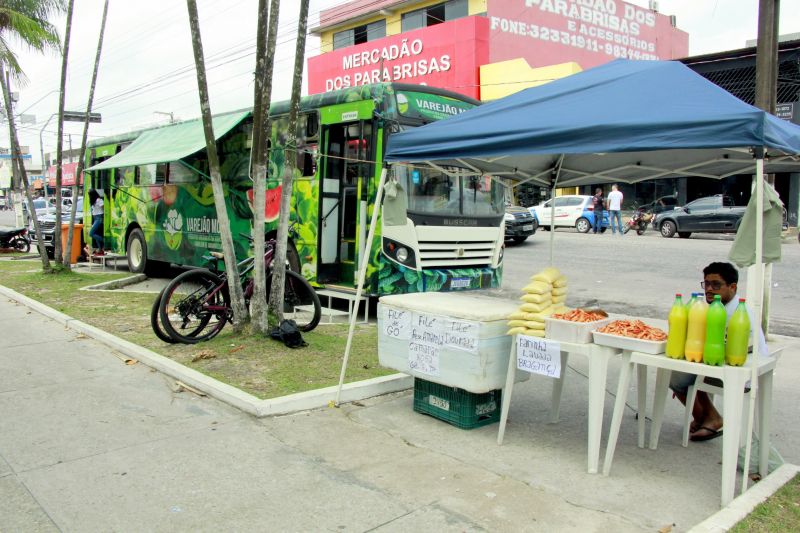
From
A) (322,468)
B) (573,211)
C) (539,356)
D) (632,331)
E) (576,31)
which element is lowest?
(322,468)

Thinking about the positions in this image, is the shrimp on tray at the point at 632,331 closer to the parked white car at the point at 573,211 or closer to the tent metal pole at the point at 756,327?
the tent metal pole at the point at 756,327

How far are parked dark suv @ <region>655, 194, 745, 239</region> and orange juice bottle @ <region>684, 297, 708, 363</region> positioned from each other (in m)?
19.4

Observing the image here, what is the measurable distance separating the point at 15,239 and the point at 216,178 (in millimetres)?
17787

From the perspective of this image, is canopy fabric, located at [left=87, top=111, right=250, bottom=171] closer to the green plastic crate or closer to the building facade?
the green plastic crate

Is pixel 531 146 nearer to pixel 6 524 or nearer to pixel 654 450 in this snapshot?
pixel 654 450

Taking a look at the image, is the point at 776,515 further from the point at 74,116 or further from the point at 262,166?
the point at 74,116

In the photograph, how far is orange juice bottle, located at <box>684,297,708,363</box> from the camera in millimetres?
4004

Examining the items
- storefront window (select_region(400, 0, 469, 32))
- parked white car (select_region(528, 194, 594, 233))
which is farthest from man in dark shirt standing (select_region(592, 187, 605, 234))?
storefront window (select_region(400, 0, 469, 32))

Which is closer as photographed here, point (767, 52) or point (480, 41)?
point (767, 52)

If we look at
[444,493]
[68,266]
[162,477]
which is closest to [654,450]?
[444,493]

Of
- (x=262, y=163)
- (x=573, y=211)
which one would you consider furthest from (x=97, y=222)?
(x=573, y=211)

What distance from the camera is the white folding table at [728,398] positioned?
12.7 ft

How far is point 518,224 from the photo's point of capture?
2067cm

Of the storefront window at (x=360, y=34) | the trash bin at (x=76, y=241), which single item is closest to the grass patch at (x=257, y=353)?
the trash bin at (x=76, y=241)
